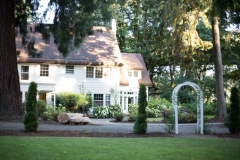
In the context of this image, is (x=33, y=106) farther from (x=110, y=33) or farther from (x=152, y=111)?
(x=110, y=33)

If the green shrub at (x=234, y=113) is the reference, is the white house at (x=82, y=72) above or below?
above

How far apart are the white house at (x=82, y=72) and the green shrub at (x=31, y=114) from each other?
16.4 meters

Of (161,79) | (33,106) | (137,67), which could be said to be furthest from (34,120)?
(161,79)

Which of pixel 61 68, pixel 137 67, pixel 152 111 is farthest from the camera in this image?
pixel 137 67

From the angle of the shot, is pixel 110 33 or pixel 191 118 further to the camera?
pixel 110 33

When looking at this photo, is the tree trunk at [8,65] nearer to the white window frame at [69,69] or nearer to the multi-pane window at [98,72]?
the white window frame at [69,69]

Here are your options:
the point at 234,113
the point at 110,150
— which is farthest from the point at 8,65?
the point at 234,113

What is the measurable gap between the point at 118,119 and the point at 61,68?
34.2ft

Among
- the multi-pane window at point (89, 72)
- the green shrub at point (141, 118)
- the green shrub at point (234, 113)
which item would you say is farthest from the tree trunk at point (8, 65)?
the multi-pane window at point (89, 72)

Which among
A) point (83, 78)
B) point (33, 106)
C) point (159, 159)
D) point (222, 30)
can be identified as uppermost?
point (222, 30)

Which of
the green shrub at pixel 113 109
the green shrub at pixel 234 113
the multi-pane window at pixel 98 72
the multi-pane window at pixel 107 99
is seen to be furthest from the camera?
the multi-pane window at pixel 107 99

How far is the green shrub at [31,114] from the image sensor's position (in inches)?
520

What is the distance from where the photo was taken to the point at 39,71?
31203 mm

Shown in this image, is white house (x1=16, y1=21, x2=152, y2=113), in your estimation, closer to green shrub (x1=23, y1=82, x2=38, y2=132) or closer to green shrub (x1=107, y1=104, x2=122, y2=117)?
green shrub (x1=107, y1=104, x2=122, y2=117)
